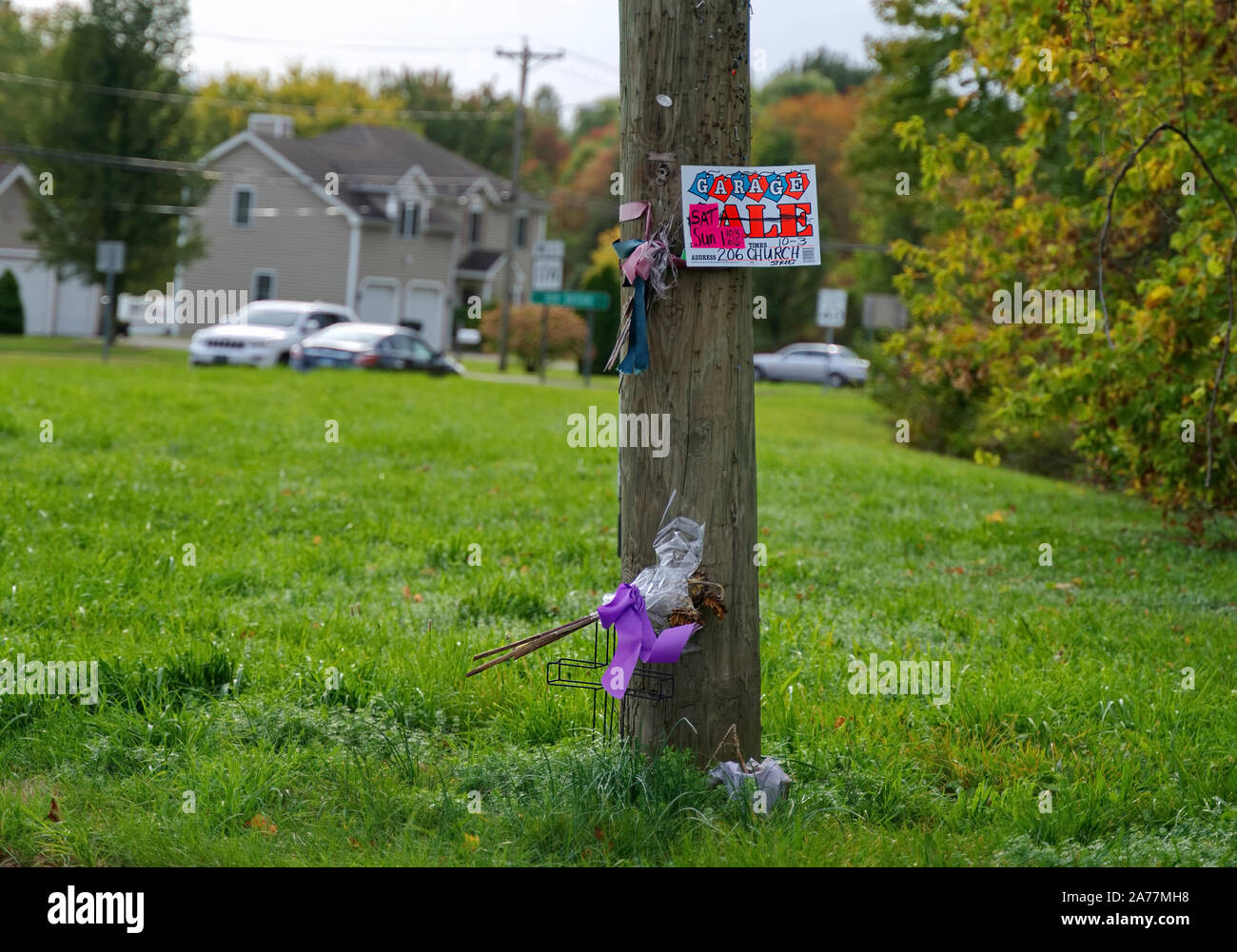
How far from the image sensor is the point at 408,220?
46.1 m

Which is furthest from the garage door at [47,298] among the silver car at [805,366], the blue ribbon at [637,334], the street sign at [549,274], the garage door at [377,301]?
the blue ribbon at [637,334]

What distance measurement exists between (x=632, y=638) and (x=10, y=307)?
38653mm

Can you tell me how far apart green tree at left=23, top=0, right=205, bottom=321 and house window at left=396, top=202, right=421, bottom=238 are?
13015 millimetres

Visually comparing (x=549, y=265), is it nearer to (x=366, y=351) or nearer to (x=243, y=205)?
(x=366, y=351)

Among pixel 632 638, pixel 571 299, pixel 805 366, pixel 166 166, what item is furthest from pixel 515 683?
pixel 805 366

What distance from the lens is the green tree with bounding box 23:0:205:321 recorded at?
3225 cm

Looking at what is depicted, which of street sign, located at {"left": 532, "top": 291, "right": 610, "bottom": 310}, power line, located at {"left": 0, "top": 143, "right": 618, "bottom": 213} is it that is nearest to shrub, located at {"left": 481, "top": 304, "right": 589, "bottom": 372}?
power line, located at {"left": 0, "top": 143, "right": 618, "bottom": 213}

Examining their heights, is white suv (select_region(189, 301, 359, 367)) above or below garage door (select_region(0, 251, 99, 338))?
below

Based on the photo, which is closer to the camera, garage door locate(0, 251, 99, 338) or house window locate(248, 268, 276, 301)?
garage door locate(0, 251, 99, 338)

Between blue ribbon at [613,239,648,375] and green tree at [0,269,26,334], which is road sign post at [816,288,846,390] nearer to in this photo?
green tree at [0,269,26,334]

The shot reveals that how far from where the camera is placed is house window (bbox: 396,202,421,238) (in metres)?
45.8

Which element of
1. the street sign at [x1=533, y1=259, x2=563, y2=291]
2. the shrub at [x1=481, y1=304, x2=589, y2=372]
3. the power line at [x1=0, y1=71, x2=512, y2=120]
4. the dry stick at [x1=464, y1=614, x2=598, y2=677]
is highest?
the power line at [x1=0, y1=71, x2=512, y2=120]

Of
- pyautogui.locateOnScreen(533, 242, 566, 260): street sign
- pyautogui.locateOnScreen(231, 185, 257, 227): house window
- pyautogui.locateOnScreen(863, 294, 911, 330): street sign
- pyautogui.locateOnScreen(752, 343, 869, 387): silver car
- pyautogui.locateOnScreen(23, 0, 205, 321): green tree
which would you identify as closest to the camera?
pyautogui.locateOnScreen(863, 294, 911, 330): street sign

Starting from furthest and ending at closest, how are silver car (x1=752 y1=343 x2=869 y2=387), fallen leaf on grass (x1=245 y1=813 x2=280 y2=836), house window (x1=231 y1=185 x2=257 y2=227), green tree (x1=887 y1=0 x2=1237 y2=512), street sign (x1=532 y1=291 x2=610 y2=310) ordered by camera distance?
silver car (x1=752 y1=343 x2=869 y2=387) → house window (x1=231 y1=185 x2=257 y2=227) → street sign (x1=532 y1=291 x2=610 y2=310) → green tree (x1=887 y1=0 x2=1237 y2=512) → fallen leaf on grass (x1=245 y1=813 x2=280 y2=836)
